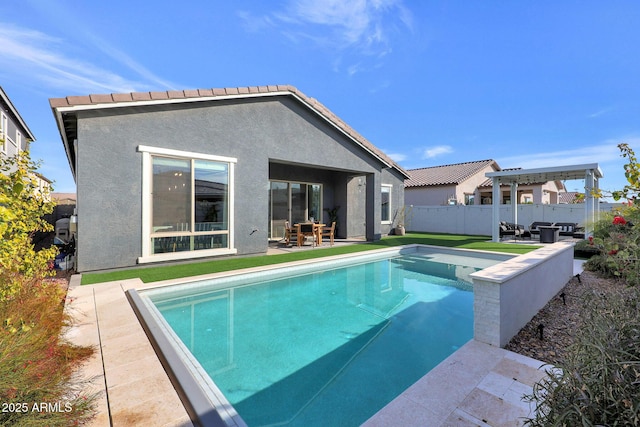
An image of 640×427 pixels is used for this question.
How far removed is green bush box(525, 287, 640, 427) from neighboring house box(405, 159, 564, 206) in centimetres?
2586

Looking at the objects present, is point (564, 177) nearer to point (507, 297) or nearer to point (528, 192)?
point (507, 297)

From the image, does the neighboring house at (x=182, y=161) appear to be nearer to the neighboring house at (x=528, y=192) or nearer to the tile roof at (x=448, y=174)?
the tile roof at (x=448, y=174)

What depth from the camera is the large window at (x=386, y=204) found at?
1903 cm

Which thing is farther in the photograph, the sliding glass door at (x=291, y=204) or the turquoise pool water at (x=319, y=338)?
the sliding glass door at (x=291, y=204)

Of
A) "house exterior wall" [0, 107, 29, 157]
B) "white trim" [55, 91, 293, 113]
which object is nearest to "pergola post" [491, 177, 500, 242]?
"white trim" [55, 91, 293, 113]

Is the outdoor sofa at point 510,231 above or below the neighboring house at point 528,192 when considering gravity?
below

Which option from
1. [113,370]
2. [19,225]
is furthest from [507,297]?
[19,225]

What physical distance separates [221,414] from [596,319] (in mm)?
3455

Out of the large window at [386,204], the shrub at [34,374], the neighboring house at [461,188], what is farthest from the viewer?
the neighboring house at [461,188]

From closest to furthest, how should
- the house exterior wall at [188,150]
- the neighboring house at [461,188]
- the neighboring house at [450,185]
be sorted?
the house exterior wall at [188,150]
the neighboring house at [450,185]
the neighboring house at [461,188]

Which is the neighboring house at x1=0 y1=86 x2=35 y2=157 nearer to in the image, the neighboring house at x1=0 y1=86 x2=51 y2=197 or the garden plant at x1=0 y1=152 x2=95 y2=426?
the neighboring house at x1=0 y1=86 x2=51 y2=197

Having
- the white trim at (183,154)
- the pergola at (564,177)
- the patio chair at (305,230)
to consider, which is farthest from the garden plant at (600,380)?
the pergola at (564,177)

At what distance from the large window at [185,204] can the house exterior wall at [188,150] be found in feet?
0.83

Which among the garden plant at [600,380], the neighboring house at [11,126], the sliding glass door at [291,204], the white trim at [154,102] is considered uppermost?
the neighboring house at [11,126]
